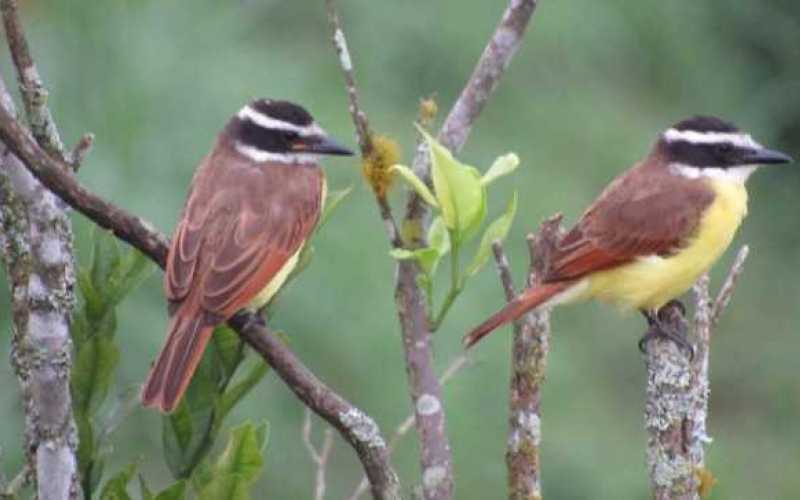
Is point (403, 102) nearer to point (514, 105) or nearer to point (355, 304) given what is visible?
point (514, 105)

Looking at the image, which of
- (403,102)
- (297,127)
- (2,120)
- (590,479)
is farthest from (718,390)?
(2,120)

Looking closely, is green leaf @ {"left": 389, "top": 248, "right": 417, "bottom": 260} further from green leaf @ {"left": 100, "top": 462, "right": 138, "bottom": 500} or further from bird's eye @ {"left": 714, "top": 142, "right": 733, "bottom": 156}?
bird's eye @ {"left": 714, "top": 142, "right": 733, "bottom": 156}

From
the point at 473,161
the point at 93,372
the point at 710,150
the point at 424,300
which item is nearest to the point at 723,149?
the point at 710,150

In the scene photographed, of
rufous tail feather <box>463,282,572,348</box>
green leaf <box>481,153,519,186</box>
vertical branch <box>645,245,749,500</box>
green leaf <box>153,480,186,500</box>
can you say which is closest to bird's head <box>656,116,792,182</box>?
rufous tail feather <box>463,282,572,348</box>

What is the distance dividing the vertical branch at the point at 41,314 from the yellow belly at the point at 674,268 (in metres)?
2.03

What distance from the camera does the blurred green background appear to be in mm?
7992

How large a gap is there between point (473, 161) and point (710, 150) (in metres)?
4.24

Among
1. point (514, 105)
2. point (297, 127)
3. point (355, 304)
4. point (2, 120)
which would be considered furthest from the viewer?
point (514, 105)

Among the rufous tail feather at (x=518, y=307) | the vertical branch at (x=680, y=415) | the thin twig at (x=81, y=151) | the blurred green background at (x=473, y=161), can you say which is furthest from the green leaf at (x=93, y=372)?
the blurred green background at (x=473, y=161)

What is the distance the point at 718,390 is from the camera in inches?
384

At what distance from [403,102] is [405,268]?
6986 mm

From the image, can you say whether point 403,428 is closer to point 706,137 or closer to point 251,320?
point 251,320

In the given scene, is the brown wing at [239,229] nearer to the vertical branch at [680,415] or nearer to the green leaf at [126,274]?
the green leaf at [126,274]

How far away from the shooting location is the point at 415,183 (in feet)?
10.4
